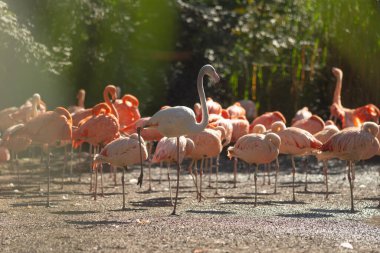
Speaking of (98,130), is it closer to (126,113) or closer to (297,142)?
(126,113)

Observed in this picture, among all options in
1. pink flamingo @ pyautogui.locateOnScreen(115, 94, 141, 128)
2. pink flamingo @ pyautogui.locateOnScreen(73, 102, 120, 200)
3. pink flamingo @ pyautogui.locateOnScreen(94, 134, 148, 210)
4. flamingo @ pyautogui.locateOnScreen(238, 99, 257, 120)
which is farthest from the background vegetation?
pink flamingo @ pyautogui.locateOnScreen(94, 134, 148, 210)

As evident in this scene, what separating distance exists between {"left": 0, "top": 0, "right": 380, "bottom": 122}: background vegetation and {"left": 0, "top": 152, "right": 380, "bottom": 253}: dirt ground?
4.02 meters

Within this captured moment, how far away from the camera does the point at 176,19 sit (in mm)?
19016

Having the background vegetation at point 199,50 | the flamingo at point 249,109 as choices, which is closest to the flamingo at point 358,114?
the flamingo at point 249,109

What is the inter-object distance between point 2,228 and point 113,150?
2108mm

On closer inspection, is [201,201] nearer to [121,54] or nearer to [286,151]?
[286,151]

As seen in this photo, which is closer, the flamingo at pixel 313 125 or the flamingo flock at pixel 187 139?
the flamingo flock at pixel 187 139

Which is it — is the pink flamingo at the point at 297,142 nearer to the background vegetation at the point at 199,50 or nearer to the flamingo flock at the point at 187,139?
the flamingo flock at the point at 187,139

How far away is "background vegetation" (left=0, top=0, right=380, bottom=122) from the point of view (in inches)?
655

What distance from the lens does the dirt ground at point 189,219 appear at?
7371 mm

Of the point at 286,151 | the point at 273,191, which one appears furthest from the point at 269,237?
the point at 273,191

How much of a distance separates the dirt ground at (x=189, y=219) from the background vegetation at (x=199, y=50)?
13.2 ft

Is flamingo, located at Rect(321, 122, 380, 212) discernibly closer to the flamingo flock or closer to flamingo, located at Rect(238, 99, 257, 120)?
the flamingo flock

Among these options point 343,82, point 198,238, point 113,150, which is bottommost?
point 198,238
